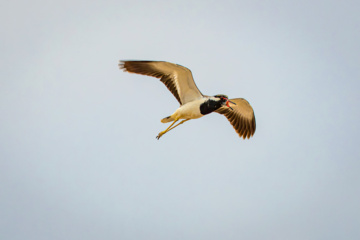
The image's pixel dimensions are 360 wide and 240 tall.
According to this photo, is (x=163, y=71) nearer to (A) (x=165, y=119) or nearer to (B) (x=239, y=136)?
(A) (x=165, y=119)

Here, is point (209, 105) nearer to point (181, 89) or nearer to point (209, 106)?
point (209, 106)

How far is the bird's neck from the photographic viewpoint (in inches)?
687

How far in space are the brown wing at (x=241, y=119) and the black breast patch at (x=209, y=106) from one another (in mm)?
1918

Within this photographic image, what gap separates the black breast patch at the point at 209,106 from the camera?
17.5 metres

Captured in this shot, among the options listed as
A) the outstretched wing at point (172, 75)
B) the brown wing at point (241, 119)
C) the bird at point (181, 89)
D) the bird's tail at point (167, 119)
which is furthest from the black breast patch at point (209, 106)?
the brown wing at point (241, 119)

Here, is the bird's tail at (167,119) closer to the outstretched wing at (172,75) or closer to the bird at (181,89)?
the bird at (181,89)

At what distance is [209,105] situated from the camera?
17484 millimetres

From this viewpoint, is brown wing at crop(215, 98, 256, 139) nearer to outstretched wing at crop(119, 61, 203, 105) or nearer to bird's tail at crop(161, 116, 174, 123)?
outstretched wing at crop(119, 61, 203, 105)

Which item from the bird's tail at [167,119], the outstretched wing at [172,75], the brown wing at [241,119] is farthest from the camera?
the brown wing at [241,119]

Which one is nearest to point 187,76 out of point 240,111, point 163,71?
point 163,71

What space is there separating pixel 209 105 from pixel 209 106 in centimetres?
3

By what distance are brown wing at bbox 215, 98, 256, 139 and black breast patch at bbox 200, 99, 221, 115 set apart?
6.29 feet

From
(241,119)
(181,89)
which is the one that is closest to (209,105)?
(181,89)

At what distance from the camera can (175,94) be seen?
18.0 m
